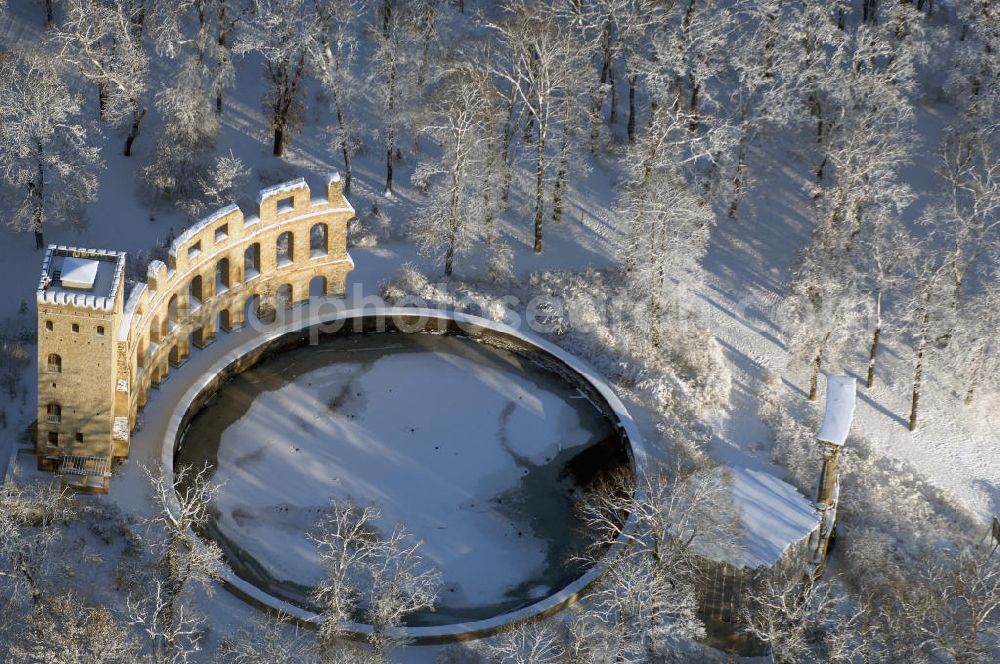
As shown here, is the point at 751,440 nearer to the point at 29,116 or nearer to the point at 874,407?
the point at 874,407

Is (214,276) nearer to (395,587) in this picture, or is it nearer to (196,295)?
(196,295)

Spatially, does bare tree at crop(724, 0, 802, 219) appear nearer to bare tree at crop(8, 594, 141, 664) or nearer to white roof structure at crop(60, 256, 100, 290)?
white roof structure at crop(60, 256, 100, 290)

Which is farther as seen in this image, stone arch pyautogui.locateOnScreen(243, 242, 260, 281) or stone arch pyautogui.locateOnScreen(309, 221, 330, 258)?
stone arch pyautogui.locateOnScreen(309, 221, 330, 258)

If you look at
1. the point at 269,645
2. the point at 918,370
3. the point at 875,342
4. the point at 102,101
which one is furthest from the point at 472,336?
the point at 269,645

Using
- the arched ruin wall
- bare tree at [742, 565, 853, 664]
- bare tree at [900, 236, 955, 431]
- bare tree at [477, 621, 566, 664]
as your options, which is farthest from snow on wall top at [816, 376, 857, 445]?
the arched ruin wall

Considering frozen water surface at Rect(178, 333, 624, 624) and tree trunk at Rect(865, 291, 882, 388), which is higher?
tree trunk at Rect(865, 291, 882, 388)
